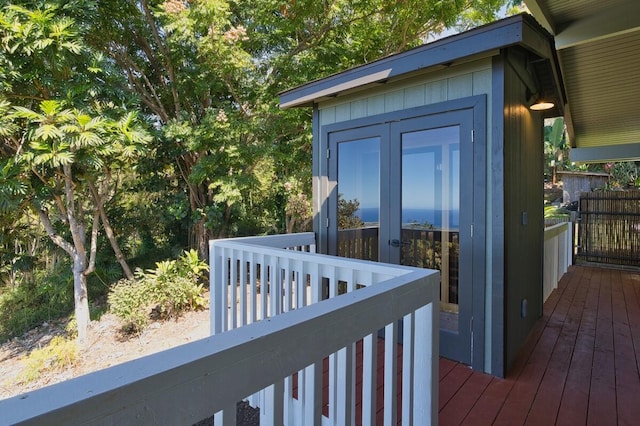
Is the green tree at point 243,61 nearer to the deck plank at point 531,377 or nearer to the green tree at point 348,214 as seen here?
the green tree at point 348,214

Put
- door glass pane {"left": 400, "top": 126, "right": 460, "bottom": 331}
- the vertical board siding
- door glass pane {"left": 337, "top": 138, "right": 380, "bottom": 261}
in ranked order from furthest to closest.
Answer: door glass pane {"left": 337, "top": 138, "right": 380, "bottom": 261} < door glass pane {"left": 400, "top": 126, "right": 460, "bottom": 331} < the vertical board siding

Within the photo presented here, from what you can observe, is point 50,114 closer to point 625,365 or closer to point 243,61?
point 243,61

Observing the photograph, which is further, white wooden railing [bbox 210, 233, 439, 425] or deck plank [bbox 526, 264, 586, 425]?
deck plank [bbox 526, 264, 586, 425]

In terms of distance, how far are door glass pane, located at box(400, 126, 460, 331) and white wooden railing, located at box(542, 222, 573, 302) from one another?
1936mm

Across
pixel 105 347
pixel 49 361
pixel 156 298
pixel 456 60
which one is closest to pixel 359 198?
pixel 456 60

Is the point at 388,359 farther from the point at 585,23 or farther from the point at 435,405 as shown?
the point at 585,23

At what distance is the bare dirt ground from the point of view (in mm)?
5340

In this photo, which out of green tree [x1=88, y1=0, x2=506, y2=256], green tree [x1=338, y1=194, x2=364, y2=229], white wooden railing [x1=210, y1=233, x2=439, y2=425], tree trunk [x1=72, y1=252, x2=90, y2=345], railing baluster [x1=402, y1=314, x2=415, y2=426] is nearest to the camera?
white wooden railing [x1=210, y1=233, x2=439, y2=425]

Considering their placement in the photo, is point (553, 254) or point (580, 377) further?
point (553, 254)

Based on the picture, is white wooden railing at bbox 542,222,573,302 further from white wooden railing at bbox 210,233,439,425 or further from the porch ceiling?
white wooden railing at bbox 210,233,439,425

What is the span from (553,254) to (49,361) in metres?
7.77

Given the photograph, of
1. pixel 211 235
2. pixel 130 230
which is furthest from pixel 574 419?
pixel 130 230

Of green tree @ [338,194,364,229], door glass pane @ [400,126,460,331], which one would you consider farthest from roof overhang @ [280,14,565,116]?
green tree @ [338,194,364,229]

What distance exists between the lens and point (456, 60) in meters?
2.71
